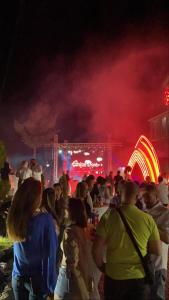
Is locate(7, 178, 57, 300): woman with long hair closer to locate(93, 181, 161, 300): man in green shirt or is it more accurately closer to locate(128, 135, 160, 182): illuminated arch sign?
locate(93, 181, 161, 300): man in green shirt

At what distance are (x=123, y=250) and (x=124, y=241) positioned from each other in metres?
0.08

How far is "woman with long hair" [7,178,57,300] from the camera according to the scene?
3.77 m

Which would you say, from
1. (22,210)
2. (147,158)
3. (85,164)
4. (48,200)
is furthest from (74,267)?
(85,164)

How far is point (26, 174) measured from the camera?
10289mm

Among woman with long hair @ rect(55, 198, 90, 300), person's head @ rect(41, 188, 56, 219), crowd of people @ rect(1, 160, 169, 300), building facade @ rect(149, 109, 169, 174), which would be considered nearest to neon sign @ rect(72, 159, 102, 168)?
building facade @ rect(149, 109, 169, 174)

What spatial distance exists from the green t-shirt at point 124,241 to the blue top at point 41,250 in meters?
0.52

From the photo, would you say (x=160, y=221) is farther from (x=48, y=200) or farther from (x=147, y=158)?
(x=147, y=158)

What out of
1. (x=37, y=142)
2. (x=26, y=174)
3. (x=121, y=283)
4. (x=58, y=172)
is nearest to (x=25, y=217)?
(x=121, y=283)

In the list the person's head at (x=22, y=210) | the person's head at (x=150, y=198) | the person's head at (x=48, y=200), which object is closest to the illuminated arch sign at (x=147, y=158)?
the person's head at (x=48, y=200)

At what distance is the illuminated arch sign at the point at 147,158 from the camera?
1895cm

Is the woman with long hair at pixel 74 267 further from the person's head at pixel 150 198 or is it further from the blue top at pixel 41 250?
the person's head at pixel 150 198

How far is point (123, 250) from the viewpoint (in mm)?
4027

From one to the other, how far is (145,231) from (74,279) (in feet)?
2.46

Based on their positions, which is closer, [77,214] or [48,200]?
[77,214]
